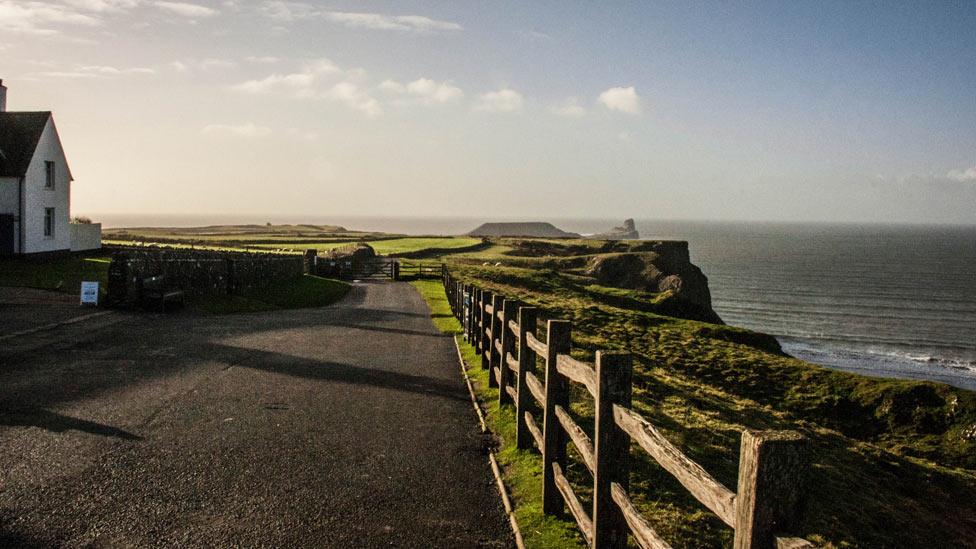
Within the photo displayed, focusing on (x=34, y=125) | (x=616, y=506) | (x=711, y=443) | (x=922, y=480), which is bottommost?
(x=922, y=480)

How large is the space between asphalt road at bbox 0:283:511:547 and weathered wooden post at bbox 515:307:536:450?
583 millimetres

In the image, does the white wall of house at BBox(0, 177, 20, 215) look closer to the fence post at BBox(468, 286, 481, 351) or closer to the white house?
the white house

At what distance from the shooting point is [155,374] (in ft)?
44.1

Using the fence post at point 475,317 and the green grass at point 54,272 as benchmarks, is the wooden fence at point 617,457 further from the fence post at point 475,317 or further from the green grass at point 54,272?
the green grass at point 54,272

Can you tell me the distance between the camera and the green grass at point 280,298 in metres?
26.2

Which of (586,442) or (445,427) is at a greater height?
(586,442)

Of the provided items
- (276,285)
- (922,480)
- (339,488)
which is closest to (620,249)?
(276,285)

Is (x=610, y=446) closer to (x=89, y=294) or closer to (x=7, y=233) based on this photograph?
(x=89, y=294)

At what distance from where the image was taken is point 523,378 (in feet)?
29.2

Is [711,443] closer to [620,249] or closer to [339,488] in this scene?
[339,488]

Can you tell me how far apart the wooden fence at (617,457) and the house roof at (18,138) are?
3710 cm

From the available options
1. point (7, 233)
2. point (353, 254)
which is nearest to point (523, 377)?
point (7, 233)

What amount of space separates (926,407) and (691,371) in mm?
5716

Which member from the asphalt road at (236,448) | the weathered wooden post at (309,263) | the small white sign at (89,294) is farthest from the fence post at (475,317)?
the weathered wooden post at (309,263)
